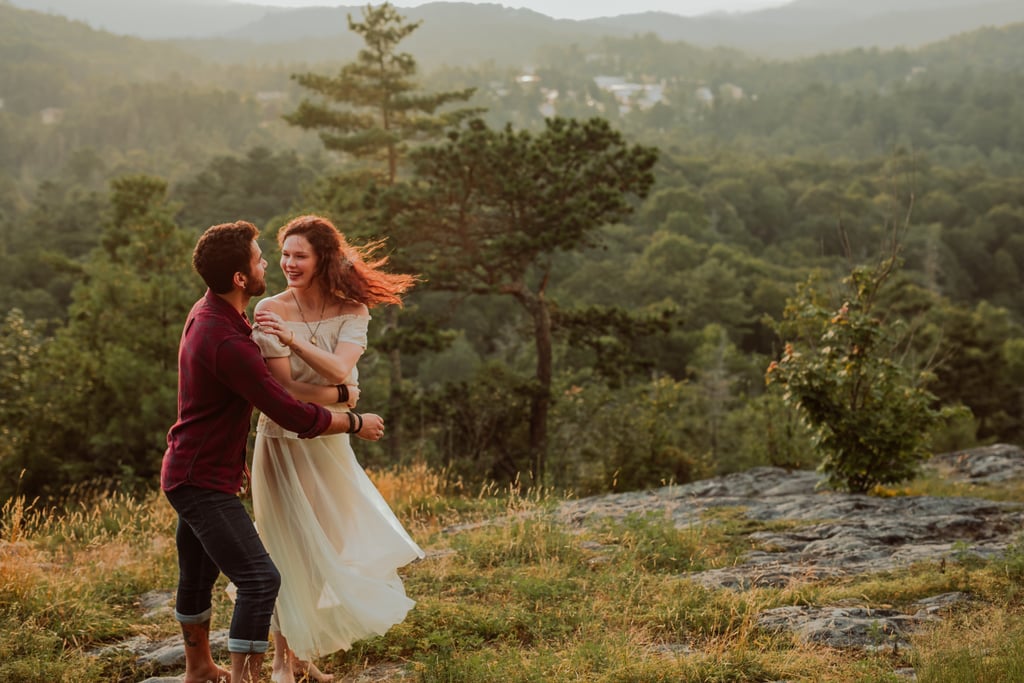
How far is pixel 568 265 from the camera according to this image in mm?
58594

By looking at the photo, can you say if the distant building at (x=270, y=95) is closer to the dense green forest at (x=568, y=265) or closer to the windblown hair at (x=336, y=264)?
the dense green forest at (x=568, y=265)

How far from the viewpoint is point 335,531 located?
4.38m

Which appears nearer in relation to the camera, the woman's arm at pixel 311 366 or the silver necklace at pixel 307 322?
the woman's arm at pixel 311 366

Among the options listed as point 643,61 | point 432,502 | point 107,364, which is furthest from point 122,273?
point 643,61

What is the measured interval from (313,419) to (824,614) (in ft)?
11.3

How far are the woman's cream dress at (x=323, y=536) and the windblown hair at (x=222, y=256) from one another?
0.49m

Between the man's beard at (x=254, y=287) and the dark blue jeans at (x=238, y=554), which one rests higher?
the man's beard at (x=254, y=287)

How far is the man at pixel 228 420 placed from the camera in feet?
12.0

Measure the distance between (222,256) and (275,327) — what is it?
14.9 inches

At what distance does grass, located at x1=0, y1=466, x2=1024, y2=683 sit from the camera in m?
4.46

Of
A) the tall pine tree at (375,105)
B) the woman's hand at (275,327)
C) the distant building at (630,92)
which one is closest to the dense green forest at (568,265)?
the tall pine tree at (375,105)

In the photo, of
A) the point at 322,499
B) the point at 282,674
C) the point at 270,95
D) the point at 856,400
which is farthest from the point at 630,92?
the point at 282,674

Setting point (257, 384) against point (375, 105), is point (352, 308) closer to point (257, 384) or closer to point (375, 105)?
point (257, 384)

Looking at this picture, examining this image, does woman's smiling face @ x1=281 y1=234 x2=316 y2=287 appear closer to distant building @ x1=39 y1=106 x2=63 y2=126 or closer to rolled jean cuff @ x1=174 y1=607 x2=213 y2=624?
rolled jean cuff @ x1=174 y1=607 x2=213 y2=624
